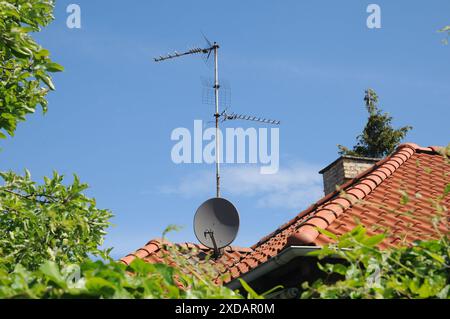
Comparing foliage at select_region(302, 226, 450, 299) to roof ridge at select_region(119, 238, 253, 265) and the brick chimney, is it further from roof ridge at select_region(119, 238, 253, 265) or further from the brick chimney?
the brick chimney

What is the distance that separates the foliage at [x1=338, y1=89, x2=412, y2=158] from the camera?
32.3 metres

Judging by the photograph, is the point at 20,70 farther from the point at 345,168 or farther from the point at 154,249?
the point at 345,168

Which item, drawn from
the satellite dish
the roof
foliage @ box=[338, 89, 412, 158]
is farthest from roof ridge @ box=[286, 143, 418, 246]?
foliage @ box=[338, 89, 412, 158]

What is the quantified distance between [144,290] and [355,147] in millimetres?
31303

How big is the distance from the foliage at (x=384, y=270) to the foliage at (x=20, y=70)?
17.1ft

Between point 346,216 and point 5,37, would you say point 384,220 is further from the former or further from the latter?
point 5,37

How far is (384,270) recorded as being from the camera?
360 cm

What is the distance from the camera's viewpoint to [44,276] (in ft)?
9.48

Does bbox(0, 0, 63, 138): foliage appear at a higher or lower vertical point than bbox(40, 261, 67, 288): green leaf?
higher

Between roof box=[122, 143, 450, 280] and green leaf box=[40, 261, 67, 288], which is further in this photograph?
roof box=[122, 143, 450, 280]

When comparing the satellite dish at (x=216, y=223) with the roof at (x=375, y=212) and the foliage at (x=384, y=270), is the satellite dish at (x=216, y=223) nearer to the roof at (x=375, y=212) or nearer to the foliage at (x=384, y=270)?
the roof at (x=375, y=212)

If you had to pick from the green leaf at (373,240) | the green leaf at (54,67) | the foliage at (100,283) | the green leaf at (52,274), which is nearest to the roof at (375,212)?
the green leaf at (373,240)

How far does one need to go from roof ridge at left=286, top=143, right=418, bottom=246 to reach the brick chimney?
5.25ft

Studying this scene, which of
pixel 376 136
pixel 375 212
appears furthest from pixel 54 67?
pixel 376 136
